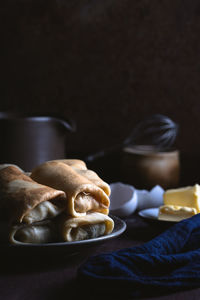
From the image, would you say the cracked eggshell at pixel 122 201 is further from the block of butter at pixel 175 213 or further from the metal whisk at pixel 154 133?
the metal whisk at pixel 154 133

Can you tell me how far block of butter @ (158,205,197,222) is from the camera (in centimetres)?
83

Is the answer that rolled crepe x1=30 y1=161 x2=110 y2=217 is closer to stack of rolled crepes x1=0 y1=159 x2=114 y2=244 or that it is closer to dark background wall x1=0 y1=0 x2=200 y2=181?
stack of rolled crepes x1=0 y1=159 x2=114 y2=244

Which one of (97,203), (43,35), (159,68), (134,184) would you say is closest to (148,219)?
(97,203)

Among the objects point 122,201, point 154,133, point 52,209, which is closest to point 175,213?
point 122,201

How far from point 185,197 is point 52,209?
36 cm

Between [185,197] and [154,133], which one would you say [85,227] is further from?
[154,133]

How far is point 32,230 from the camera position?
613 millimetres

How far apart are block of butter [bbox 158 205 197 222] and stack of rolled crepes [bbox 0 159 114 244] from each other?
7.1 inches

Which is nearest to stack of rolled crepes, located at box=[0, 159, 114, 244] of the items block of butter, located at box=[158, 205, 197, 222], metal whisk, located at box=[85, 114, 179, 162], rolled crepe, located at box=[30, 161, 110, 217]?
rolled crepe, located at box=[30, 161, 110, 217]

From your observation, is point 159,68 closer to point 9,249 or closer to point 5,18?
point 5,18

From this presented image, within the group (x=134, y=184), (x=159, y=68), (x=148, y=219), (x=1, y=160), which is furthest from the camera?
(x=159, y=68)

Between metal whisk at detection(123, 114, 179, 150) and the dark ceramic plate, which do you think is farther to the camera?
metal whisk at detection(123, 114, 179, 150)

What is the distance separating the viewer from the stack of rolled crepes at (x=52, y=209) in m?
0.60

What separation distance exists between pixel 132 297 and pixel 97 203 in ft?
0.60
